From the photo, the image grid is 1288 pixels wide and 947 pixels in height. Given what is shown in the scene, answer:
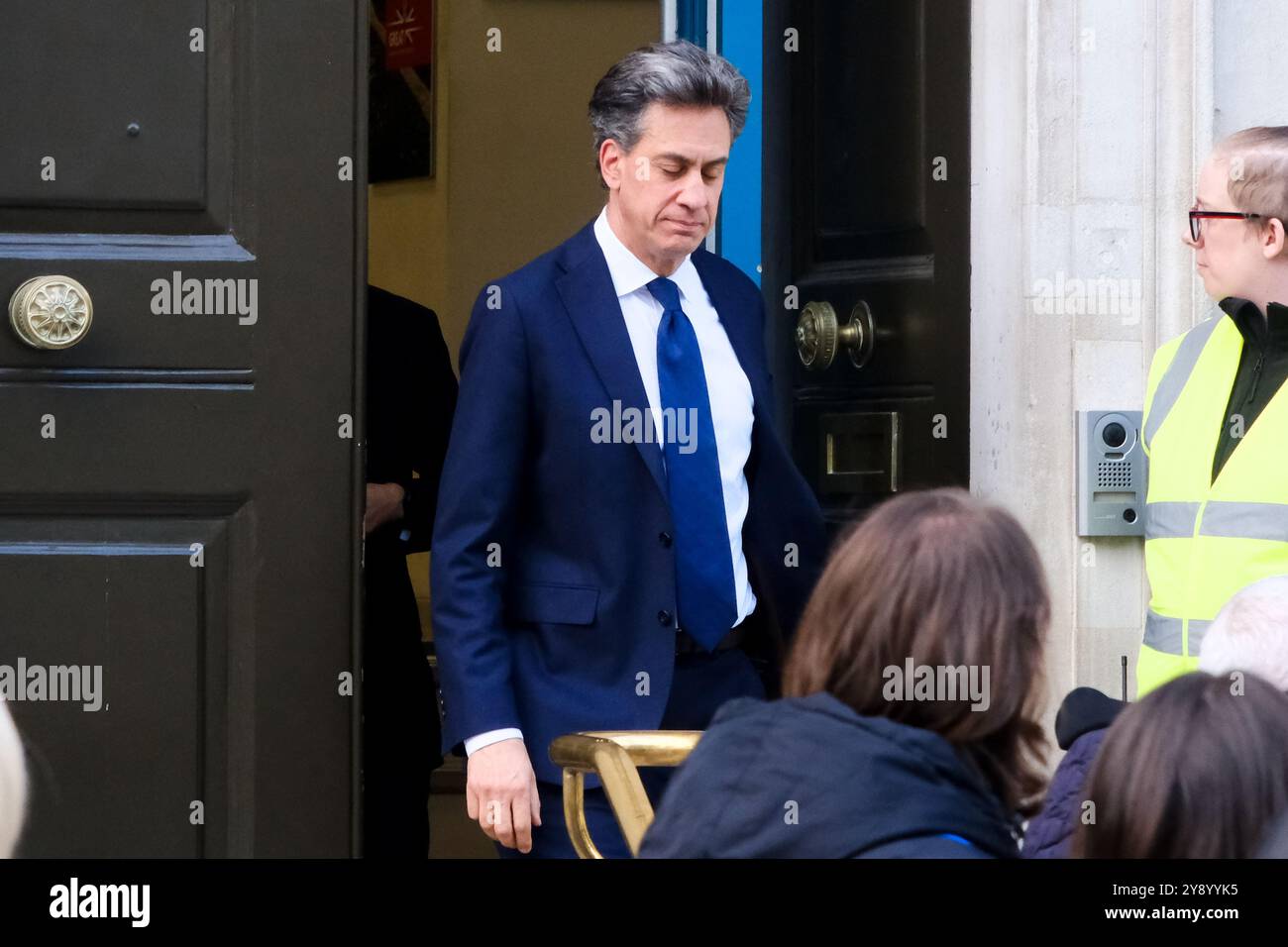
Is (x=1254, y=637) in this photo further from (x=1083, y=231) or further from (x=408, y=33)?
(x=408, y=33)

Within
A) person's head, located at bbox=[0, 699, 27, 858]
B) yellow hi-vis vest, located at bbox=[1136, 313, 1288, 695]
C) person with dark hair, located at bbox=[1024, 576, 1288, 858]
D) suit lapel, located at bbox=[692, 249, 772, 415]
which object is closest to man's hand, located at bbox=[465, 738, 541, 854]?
suit lapel, located at bbox=[692, 249, 772, 415]

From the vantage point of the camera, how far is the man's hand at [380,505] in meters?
4.01

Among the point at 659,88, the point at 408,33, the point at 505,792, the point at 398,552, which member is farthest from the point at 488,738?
the point at 408,33

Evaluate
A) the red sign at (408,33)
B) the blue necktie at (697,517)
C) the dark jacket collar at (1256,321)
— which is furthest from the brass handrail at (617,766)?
the red sign at (408,33)

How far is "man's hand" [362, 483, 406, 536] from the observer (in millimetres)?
4012

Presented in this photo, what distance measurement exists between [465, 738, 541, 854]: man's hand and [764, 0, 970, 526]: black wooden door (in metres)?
1.27

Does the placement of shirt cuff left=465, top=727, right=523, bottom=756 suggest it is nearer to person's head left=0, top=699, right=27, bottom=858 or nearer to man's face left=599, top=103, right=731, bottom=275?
man's face left=599, top=103, right=731, bottom=275

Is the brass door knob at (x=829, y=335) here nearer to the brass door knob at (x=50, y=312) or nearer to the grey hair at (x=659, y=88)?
the grey hair at (x=659, y=88)

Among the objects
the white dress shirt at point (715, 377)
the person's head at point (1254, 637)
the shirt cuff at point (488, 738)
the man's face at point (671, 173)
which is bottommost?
the shirt cuff at point (488, 738)

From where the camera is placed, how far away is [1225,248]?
3.19 metres

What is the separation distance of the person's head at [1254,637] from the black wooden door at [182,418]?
156cm

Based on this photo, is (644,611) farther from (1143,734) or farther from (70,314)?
(1143,734)

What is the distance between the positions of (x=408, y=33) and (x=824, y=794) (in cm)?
558

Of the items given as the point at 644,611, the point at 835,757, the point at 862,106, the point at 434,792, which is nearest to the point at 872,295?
the point at 862,106
